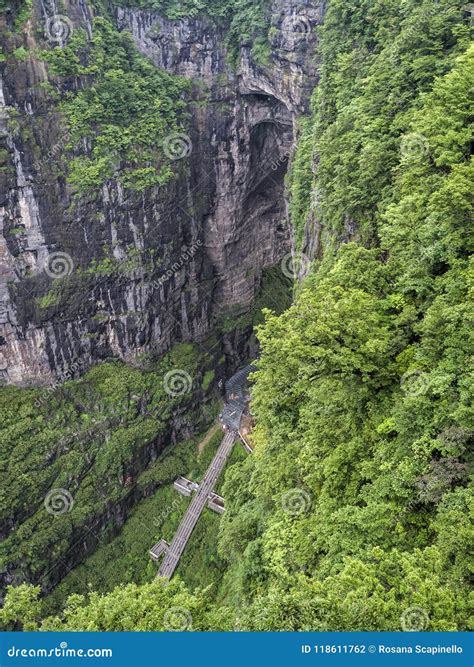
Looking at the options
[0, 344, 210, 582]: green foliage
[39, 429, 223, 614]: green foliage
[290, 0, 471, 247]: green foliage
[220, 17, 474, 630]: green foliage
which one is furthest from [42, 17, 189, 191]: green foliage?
[39, 429, 223, 614]: green foliage

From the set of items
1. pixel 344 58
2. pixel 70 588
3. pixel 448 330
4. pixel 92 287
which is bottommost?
pixel 70 588

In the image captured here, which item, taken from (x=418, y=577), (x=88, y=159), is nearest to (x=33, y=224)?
(x=88, y=159)

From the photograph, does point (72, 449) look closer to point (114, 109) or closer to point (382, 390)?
point (114, 109)

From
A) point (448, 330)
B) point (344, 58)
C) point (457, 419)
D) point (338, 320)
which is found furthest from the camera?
point (344, 58)

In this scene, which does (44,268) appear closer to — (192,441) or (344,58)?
(192,441)

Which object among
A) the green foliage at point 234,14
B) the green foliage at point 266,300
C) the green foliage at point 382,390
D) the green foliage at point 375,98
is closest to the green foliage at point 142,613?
the green foliage at point 382,390

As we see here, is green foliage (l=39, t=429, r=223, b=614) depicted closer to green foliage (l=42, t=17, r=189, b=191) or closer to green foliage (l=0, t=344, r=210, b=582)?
green foliage (l=0, t=344, r=210, b=582)

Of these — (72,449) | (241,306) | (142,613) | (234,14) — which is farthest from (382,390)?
(234,14)
